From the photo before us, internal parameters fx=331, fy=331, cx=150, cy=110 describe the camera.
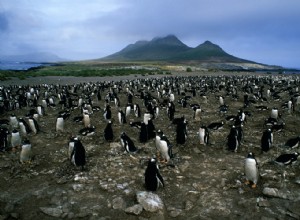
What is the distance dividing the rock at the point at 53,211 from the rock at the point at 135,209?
4.55 feet

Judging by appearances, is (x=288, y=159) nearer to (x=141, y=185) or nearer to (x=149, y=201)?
(x=141, y=185)

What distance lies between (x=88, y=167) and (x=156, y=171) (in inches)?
91.1

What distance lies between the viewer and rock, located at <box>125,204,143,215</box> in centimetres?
682

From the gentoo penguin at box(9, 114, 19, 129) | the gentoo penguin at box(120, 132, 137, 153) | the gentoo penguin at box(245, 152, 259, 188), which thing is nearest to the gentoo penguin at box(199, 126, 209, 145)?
the gentoo penguin at box(120, 132, 137, 153)

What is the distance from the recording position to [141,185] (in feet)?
26.6

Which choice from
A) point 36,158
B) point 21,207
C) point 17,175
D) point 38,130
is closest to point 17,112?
point 38,130

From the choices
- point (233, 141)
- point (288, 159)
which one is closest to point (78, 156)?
point (233, 141)

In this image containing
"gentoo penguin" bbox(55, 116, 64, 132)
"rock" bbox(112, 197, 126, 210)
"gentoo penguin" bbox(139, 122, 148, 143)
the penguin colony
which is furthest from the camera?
"gentoo penguin" bbox(55, 116, 64, 132)

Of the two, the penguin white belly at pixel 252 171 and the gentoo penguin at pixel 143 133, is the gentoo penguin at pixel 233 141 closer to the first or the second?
the penguin white belly at pixel 252 171

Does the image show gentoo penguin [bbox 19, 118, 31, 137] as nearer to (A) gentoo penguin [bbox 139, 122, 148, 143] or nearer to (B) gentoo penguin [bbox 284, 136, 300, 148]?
(A) gentoo penguin [bbox 139, 122, 148, 143]

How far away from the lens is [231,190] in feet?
25.6

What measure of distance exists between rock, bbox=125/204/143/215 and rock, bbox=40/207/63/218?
139cm

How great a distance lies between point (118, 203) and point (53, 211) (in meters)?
1.35

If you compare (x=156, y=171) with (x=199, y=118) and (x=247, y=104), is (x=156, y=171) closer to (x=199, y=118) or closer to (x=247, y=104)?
(x=199, y=118)
